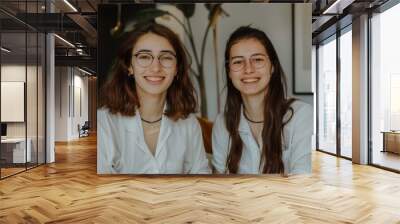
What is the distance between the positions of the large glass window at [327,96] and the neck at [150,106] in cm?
588

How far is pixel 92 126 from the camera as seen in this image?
78.1 ft

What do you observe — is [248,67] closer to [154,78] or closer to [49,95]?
[154,78]

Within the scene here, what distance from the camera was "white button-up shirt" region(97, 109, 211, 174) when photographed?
6695 millimetres

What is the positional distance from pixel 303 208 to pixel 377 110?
4.69 m

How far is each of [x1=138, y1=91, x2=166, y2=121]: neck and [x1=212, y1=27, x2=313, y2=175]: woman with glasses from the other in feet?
3.25

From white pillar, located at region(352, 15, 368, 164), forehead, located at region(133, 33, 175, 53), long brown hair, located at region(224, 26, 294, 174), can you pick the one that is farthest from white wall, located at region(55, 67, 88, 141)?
white pillar, located at region(352, 15, 368, 164)

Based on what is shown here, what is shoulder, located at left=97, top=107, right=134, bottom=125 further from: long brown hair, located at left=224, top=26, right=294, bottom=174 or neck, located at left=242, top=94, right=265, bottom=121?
neck, located at left=242, top=94, right=265, bottom=121

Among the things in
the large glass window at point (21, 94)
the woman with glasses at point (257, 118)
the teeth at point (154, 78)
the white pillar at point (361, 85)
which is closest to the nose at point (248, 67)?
the woman with glasses at point (257, 118)

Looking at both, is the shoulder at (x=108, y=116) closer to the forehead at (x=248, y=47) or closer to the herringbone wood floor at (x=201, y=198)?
the herringbone wood floor at (x=201, y=198)

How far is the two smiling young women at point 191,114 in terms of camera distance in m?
6.64

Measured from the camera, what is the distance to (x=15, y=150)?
749 cm

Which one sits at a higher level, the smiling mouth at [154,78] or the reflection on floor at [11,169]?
the smiling mouth at [154,78]

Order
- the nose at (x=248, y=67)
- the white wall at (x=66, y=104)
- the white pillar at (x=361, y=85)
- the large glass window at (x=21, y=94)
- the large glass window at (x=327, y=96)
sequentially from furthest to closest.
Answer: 1. the white wall at (x=66, y=104)
2. the large glass window at (x=327, y=96)
3. the white pillar at (x=361, y=85)
4. the large glass window at (x=21, y=94)
5. the nose at (x=248, y=67)

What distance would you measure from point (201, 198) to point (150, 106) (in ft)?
6.79
